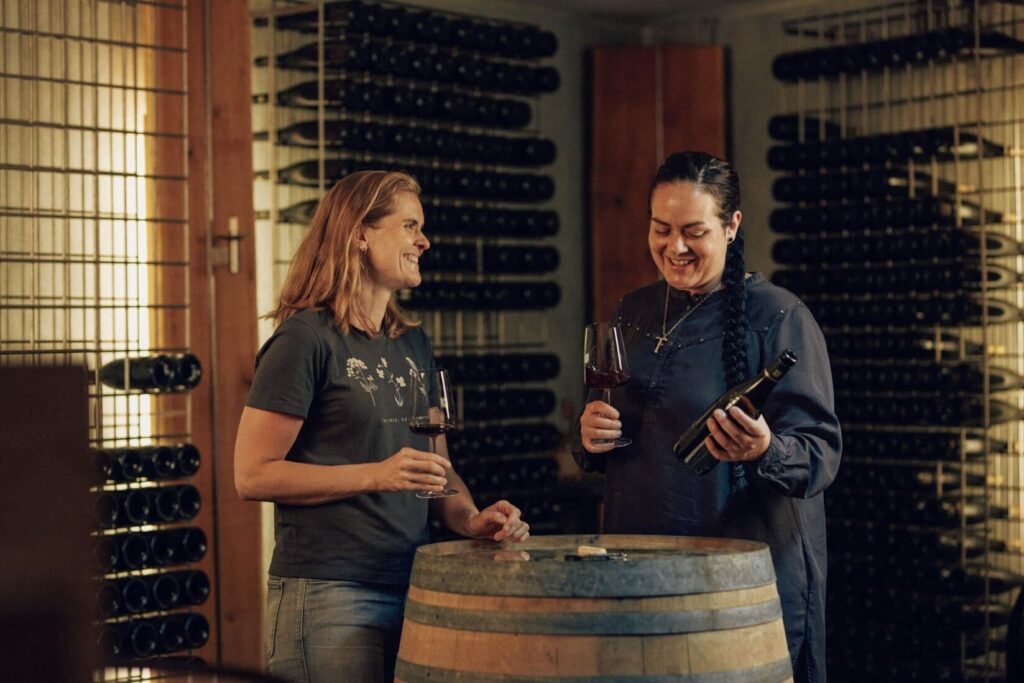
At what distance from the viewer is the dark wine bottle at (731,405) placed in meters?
2.32

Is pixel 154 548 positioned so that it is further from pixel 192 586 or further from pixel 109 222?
pixel 109 222

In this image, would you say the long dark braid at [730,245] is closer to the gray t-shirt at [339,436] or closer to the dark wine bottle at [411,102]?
the gray t-shirt at [339,436]

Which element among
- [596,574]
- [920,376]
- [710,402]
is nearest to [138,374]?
[710,402]

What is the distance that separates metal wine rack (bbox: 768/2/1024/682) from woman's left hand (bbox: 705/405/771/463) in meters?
3.46

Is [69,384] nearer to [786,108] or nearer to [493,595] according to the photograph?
[493,595]

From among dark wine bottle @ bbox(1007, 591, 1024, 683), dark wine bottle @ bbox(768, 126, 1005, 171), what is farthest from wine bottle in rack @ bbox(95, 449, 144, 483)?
dark wine bottle @ bbox(768, 126, 1005, 171)

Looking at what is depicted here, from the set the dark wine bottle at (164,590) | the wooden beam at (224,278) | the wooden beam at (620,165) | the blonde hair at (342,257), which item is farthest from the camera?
the wooden beam at (620,165)

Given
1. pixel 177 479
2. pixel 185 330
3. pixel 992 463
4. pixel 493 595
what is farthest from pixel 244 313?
pixel 992 463

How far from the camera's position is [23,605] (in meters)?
0.82

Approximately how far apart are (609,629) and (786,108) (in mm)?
5000

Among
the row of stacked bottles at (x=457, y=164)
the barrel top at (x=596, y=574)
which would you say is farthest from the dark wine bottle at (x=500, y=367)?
the barrel top at (x=596, y=574)

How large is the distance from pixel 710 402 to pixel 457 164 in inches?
155

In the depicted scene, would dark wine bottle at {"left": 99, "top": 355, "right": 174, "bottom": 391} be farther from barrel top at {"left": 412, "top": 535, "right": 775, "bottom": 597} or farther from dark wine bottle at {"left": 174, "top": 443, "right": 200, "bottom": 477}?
barrel top at {"left": 412, "top": 535, "right": 775, "bottom": 597}

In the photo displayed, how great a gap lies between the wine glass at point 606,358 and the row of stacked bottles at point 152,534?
2.12 meters
